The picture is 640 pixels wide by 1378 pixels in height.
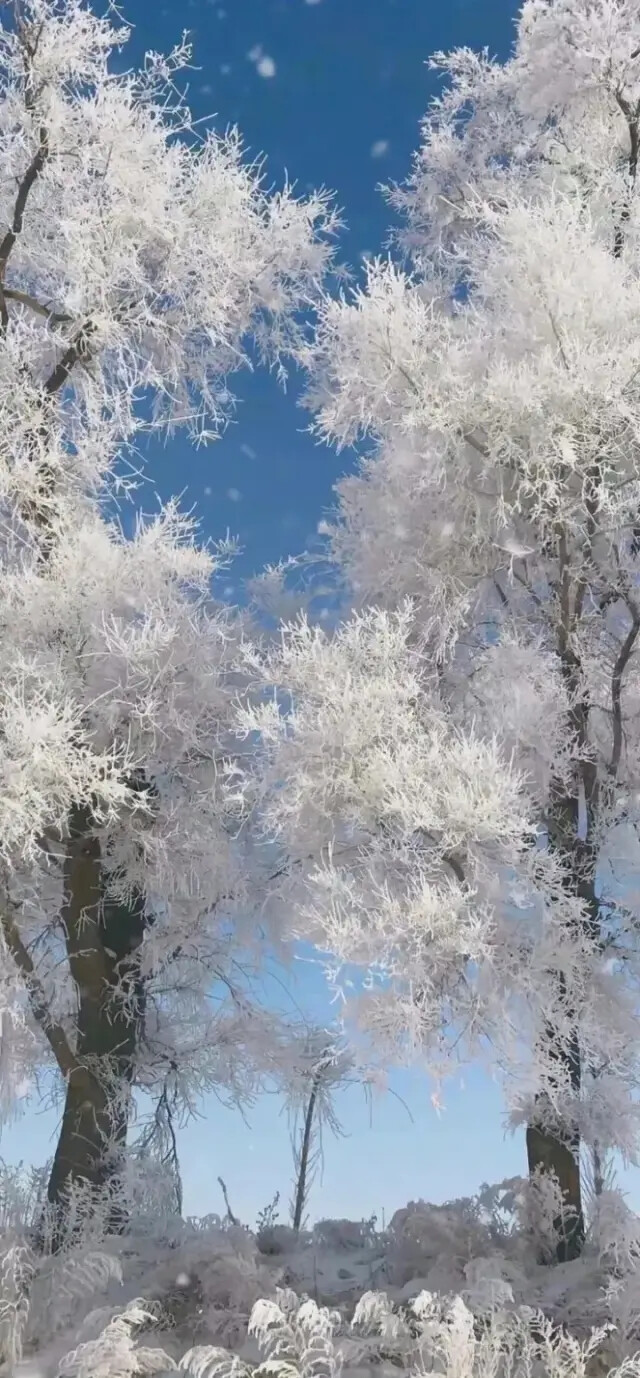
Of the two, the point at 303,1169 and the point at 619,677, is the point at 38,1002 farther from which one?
the point at 619,677

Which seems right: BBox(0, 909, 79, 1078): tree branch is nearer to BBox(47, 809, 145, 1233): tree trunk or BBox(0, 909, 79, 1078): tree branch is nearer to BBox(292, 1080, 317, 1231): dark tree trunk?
BBox(47, 809, 145, 1233): tree trunk

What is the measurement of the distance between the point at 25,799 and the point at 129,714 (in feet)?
5.27

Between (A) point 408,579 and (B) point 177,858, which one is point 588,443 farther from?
(B) point 177,858

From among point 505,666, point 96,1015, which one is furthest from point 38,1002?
point 505,666

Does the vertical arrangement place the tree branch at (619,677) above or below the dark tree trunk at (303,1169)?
above

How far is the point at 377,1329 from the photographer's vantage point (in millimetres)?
7449

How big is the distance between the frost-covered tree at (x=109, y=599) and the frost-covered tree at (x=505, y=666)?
4.66 feet

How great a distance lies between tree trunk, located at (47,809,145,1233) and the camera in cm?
1023

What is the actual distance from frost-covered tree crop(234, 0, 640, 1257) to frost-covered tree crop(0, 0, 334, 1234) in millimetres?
1420

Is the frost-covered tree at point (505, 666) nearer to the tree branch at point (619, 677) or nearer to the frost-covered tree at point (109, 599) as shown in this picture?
the tree branch at point (619, 677)

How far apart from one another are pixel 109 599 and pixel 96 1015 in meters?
3.65

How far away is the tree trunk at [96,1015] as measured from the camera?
10.2 metres

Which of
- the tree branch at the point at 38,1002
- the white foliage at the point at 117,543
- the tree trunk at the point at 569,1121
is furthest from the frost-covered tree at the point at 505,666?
the tree branch at the point at 38,1002

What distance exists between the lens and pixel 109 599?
10211 mm
